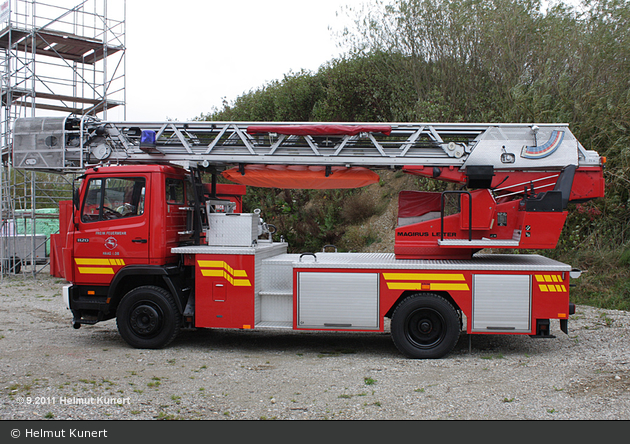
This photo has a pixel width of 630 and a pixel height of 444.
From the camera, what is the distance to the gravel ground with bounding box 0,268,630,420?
535 cm

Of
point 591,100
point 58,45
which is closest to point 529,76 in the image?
point 591,100

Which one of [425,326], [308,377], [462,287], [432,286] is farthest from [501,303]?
[308,377]

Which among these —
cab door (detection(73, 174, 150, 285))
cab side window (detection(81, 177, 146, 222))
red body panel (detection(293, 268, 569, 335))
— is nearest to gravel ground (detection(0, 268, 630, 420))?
red body panel (detection(293, 268, 569, 335))

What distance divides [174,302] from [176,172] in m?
2.14

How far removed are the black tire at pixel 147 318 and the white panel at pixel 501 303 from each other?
464cm

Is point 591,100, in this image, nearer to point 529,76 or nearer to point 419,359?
point 529,76

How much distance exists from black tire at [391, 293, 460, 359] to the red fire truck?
0.06 ft

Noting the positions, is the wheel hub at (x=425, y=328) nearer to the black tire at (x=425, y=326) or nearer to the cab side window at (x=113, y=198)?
the black tire at (x=425, y=326)

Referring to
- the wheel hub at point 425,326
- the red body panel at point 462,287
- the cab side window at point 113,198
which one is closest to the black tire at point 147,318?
the cab side window at point 113,198

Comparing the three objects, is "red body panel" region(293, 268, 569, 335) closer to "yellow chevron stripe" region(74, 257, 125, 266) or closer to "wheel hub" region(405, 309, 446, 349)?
"wheel hub" region(405, 309, 446, 349)

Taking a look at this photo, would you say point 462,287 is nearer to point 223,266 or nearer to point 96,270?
point 223,266

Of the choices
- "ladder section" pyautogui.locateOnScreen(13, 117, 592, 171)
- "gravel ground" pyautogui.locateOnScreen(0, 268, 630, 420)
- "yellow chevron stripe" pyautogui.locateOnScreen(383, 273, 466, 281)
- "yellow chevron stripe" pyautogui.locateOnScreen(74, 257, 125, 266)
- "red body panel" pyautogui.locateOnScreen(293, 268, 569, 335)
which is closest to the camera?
"gravel ground" pyautogui.locateOnScreen(0, 268, 630, 420)

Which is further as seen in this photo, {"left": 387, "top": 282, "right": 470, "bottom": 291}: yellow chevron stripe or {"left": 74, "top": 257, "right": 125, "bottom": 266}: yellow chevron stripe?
{"left": 74, "top": 257, "right": 125, "bottom": 266}: yellow chevron stripe

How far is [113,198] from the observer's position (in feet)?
26.9
